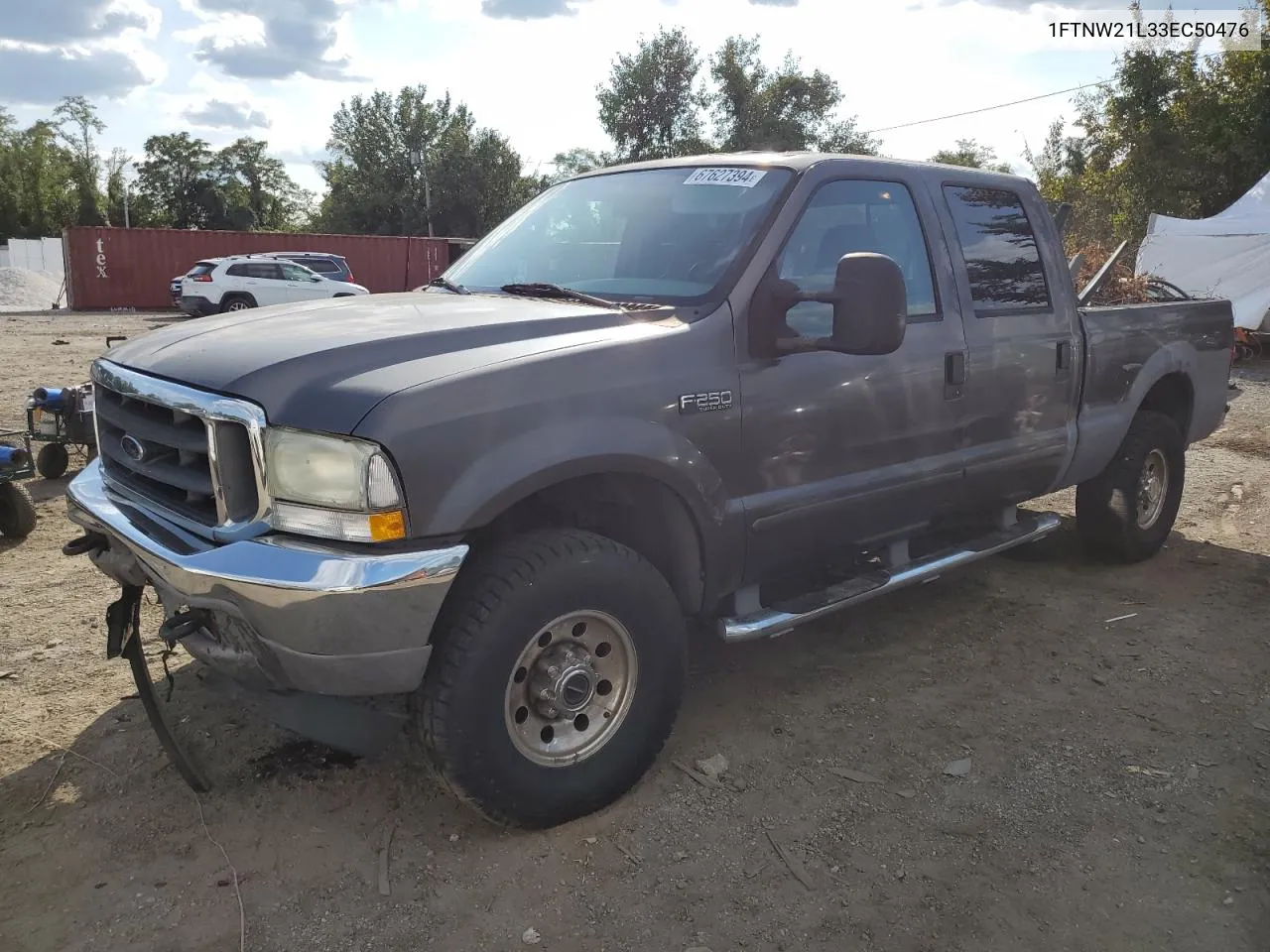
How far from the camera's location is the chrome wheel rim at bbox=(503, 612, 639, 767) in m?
2.70

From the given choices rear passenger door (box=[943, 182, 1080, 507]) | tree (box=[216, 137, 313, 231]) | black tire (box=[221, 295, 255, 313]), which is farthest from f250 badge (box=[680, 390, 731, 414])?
tree (box=[216, 137, 313, 231])

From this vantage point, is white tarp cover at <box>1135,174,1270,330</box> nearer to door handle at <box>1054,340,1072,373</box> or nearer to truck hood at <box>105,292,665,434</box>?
door handle at <box>1054,340,1072,373</box>

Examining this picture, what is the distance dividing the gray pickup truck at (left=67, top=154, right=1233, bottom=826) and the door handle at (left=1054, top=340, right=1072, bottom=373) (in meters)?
0.02

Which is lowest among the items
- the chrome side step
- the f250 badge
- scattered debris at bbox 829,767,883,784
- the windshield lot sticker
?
scattered debris at bbox 829,767,883,784

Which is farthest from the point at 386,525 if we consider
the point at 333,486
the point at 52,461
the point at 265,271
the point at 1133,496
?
the point at 265,271

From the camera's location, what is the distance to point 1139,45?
21.4 metres

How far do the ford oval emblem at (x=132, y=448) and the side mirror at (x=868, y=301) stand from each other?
2.04 m

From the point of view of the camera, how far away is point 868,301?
284 centimetres

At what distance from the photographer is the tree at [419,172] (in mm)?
48375

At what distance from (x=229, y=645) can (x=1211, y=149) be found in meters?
23.4

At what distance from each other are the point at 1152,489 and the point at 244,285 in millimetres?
21137

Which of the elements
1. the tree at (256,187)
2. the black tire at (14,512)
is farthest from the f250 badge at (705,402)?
the tree at (256,187)

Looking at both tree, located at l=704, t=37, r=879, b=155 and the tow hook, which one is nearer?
the tow hook

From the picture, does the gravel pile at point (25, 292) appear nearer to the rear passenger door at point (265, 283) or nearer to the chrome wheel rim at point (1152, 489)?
the rear passenger door at point (265, 283)
